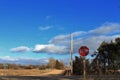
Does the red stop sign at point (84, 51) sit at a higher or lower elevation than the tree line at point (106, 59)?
lower

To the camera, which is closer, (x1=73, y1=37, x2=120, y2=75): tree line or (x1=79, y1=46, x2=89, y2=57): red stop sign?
(x1=79, y1=46, x2=89, y2=57): red stop sign

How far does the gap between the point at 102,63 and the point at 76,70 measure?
276 inches

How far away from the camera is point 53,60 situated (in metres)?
102

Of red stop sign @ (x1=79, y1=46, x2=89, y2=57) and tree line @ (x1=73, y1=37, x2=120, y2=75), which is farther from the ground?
tree line @ (x1=73, y1=37, x2=120, y2=75)

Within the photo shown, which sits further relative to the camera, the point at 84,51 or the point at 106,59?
the point at 106,59

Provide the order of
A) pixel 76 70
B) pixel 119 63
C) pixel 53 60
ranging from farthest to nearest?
pixel 53 60 < pixel 76 70 < pixel 119 63

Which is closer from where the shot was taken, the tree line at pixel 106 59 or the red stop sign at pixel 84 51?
the red stop sign at pixel 84 51

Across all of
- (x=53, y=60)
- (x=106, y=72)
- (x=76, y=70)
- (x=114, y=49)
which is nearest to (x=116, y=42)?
(x=114, y=49)

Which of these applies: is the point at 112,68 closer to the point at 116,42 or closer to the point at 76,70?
the point at 116,42

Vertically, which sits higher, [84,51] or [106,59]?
[106,59]

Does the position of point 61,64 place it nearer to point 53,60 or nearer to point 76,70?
point 53,60

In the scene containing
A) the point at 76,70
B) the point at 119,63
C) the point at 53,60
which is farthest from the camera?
the point at 53,60

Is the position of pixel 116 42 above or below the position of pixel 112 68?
above

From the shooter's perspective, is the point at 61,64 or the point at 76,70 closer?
the point at 76,70
